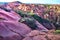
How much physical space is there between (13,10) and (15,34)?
0.89ft

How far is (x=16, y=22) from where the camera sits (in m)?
1.56

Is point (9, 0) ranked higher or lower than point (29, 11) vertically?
higher

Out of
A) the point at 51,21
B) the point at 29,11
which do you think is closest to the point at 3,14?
the point at 29,11

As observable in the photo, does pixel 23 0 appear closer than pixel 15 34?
No

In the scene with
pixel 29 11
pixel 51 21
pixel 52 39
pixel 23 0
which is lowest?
pixel 52 39

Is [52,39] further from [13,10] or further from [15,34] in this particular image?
[13,10]

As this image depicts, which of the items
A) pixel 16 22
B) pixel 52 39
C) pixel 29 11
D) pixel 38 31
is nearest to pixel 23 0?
pixel 29 11

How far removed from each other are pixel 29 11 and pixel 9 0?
0.80 ft

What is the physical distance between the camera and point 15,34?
1.50m

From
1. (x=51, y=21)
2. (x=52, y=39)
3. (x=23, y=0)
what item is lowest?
(x=52, y=39)

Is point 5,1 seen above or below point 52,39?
above

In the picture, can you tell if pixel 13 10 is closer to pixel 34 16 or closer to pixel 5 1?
pixel 5 1

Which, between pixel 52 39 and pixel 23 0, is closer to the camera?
pixel 52 39

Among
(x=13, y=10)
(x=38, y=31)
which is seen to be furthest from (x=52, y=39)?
(x=13, y=10)
